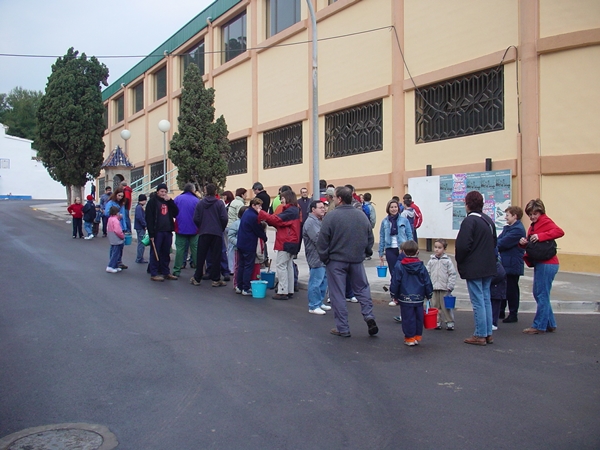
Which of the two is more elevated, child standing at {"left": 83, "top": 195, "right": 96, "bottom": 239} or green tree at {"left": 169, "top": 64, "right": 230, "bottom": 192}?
green tree at {"left": 169, "top": 64, "right": 230, "bottom": 192}

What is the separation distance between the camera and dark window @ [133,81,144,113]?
4081 cm

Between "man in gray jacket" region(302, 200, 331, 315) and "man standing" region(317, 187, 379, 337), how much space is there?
1.53 metres

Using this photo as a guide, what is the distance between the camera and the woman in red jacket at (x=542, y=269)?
26.0 ft

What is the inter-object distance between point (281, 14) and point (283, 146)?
5.39 meters

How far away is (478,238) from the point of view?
729 cm

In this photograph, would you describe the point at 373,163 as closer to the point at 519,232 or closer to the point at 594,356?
the point at 519,232

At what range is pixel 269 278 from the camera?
37.3ft

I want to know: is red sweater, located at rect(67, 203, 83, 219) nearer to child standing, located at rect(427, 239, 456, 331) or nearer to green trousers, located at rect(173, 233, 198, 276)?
green trousers, located at rect(173, 233, 198, 276)

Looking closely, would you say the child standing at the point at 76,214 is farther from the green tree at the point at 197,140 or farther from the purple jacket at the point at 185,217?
the purple jacket at the point at 185,217

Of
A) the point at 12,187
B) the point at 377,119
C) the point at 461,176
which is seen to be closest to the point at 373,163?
the point at 377,119

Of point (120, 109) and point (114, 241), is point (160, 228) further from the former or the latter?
point (120, 109)

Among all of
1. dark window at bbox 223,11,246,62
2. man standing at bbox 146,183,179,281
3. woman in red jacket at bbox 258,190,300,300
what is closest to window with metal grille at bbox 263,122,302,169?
dark window at bbox 223,11,246,62

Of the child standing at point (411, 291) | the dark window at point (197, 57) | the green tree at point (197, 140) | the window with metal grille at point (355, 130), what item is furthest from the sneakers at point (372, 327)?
the dark window at point (197, 57)

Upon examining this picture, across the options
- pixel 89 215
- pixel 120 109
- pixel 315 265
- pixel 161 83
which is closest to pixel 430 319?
pixel 315 265
